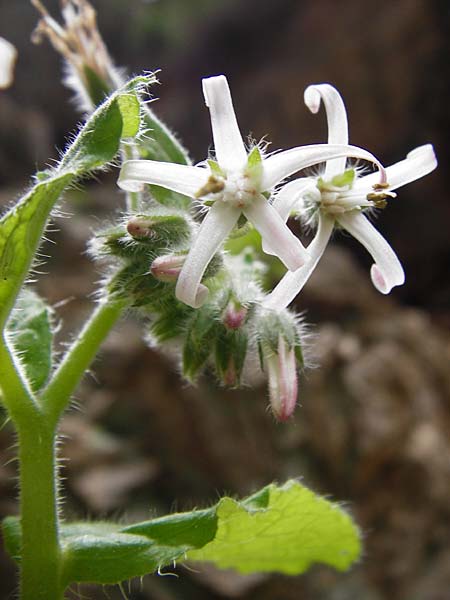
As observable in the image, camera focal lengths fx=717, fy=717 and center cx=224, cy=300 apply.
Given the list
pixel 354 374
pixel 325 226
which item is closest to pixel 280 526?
pixel 325 226

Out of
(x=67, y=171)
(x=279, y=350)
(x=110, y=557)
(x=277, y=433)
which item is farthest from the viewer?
(x=277, y=433)

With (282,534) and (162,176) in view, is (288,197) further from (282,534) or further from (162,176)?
(282,534)

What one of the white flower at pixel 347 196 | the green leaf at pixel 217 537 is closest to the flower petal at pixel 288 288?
the white flower at pixel 347 196

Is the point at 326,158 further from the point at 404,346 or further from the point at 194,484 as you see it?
the point at 404,346

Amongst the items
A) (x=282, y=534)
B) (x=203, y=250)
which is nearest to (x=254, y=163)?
(x=203, y=250)

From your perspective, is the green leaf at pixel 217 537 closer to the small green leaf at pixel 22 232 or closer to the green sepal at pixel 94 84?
the small green leaf at pixel 22 232

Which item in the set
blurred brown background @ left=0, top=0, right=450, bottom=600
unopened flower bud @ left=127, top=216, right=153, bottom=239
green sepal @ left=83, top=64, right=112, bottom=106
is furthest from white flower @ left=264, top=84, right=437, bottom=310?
blurred brown background @ left=0, top=0, right=450, bottom=600
